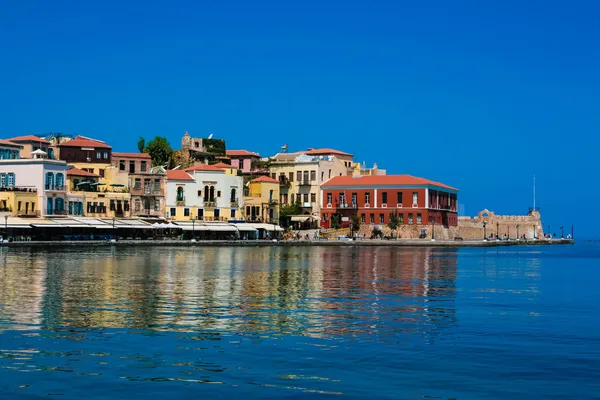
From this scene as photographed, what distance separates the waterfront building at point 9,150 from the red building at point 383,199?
35.0 metres

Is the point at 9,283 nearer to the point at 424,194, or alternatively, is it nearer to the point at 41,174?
the point at 41,174

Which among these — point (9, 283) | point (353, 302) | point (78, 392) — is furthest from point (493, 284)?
point (78, 392)

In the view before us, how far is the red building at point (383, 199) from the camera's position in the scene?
98.1 meters

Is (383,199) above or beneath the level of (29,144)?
beneath

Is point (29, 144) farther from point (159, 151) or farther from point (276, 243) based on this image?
point (276, 243)

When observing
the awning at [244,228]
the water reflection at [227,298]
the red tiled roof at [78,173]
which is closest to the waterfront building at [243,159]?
the awning at [244,228]

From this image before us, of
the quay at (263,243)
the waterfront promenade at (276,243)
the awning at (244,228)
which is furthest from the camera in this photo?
the awning at (244,228)

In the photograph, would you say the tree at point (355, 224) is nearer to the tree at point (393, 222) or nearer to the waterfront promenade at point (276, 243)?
the tree at point (393, 222)

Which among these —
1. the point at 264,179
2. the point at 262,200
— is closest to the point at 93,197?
the point at 262,200

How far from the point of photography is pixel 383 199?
326 ft

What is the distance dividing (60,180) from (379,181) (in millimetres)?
36476

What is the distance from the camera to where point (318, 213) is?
103375mm

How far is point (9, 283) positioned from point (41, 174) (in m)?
47.5

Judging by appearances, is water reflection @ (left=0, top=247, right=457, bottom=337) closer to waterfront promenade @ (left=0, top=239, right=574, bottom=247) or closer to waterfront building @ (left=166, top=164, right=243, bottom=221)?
waterfront promenade @ (left=0, top=239, right=574, bottom=247)
